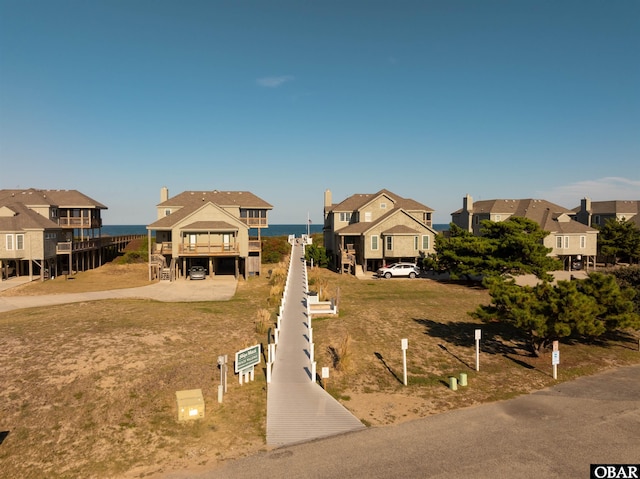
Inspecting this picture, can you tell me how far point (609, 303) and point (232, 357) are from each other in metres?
18.0

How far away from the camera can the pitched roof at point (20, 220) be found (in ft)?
133

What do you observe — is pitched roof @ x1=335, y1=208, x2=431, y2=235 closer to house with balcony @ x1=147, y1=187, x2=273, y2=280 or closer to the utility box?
house with balcony @ x1=147, y1=187, x2=273, y2=280

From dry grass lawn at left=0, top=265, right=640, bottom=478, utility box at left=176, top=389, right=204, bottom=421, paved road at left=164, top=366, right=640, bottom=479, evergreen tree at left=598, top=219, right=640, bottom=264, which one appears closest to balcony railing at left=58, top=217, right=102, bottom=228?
dry grass lawn at left=0, top=265, right=640, bottom=478

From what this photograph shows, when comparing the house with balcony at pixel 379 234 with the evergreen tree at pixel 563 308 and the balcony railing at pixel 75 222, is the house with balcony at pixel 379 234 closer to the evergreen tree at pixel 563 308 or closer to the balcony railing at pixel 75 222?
the evergreen tree at pixel 563 308

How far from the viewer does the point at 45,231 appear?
42.0 m

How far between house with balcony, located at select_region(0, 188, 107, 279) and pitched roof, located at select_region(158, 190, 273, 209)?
36.6ft

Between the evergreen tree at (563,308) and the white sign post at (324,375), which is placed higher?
the evergreen tree at (563,308)

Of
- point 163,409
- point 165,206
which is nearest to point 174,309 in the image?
point 163,409

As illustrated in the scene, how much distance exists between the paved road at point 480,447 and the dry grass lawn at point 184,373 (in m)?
0.95

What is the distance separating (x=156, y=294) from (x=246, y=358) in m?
21.2

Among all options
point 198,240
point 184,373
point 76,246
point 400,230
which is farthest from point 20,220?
point 400,230

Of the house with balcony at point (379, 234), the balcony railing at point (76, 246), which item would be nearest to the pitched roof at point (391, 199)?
the house with balcony at point (379, 234)

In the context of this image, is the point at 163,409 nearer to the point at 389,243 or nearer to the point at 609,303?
the point at 609,303

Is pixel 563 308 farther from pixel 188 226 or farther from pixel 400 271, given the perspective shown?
pixel 188 226
